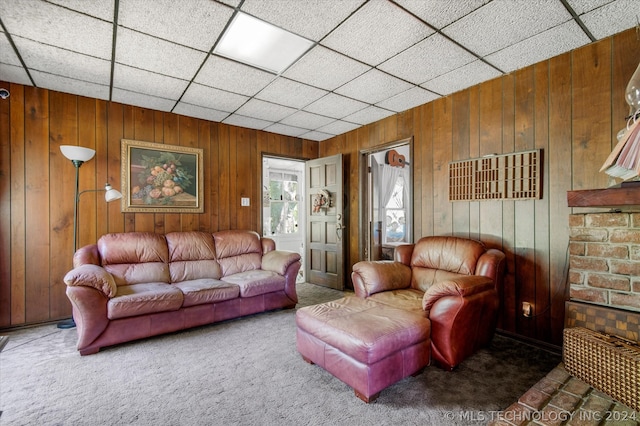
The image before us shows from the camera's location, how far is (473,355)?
2.53 metres

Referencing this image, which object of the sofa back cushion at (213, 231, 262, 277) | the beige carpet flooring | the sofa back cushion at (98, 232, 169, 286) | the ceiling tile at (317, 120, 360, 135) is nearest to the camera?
the beige carpet flooring

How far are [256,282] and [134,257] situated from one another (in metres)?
1.41

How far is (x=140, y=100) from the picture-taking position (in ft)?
12.0

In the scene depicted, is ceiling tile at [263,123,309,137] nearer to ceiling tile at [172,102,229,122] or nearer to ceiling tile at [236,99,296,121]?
ceiling tile at [236,99,296,121]

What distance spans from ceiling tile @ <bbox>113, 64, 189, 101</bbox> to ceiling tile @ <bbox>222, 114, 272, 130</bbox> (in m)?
0.89

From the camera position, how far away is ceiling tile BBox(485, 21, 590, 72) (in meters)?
2.29

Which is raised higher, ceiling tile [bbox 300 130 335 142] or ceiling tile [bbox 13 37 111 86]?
ceiling tile [bbox 13 37 111 86]

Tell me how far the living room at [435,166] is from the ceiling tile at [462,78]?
108 millimetres

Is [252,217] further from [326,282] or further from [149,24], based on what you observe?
[149,24]

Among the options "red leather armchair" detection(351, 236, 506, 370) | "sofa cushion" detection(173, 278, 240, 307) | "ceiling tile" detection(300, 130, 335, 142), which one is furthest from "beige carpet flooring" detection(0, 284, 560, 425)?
"ceiling tile" detection(300, 130, 335, 142)

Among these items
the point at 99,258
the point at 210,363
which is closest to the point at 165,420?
the point at 210,363

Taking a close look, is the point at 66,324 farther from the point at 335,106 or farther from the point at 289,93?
the point at 335,106

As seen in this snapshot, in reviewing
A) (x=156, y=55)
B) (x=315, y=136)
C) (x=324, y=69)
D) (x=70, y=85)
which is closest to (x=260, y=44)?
(x=324, y=69)

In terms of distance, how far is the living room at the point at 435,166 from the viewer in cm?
248
